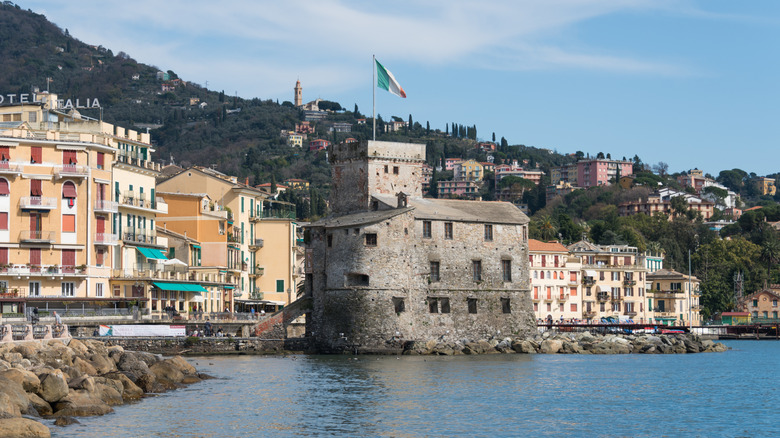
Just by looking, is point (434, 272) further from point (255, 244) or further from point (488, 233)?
point (255, 244)

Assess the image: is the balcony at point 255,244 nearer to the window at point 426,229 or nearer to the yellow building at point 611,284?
the window at point 426,229

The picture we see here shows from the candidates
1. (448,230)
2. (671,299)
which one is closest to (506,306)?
(448,230)

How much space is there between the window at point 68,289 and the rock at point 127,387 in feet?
68.0

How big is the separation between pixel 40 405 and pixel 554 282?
221ft

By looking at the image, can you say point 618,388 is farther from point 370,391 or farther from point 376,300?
point 376,300

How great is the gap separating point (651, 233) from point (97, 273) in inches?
3882

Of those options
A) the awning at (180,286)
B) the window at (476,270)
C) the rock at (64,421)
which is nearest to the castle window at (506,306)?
the window at (476,270)

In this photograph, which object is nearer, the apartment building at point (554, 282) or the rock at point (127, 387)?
the rock at point (127, 387)

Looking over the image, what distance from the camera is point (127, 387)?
36.5 metres

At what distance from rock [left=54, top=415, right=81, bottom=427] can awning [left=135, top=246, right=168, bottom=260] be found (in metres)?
32.5

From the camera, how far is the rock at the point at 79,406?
1244 inches

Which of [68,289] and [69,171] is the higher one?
[69,171]

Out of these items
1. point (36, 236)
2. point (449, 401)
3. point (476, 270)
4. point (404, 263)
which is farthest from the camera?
point (476, 270)

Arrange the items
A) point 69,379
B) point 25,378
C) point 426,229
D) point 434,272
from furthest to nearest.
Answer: point 434,272 < point 426,229 < point 69,379 < point 25,378
